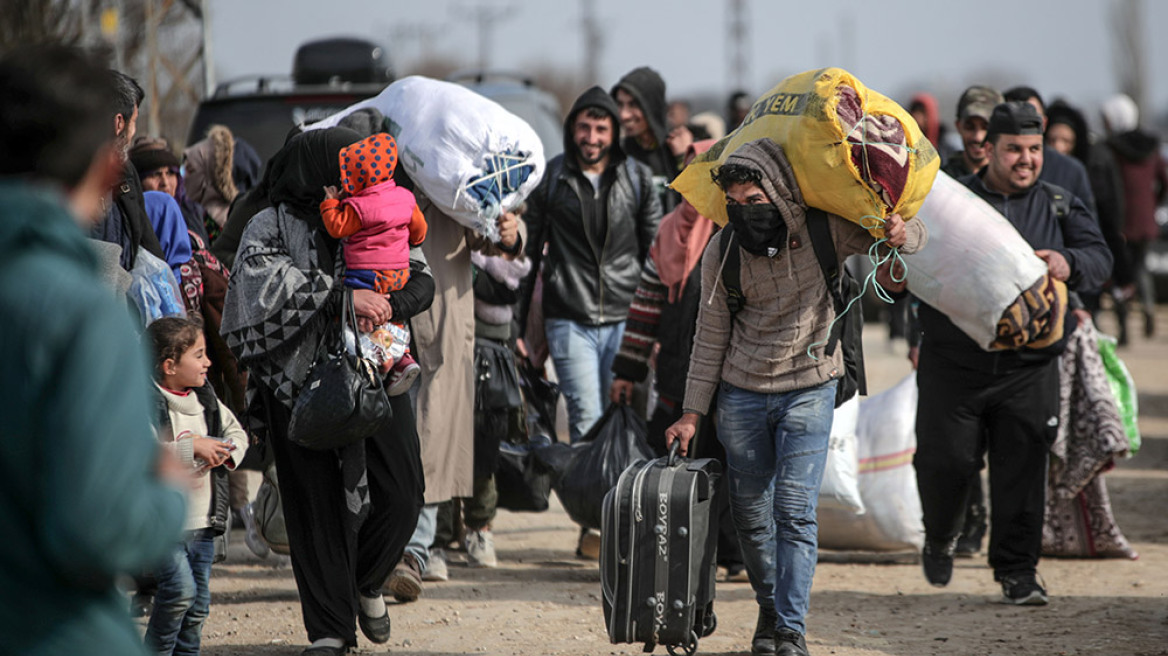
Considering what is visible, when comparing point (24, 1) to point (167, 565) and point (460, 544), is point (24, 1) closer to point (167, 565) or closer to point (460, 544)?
point (460, 544)

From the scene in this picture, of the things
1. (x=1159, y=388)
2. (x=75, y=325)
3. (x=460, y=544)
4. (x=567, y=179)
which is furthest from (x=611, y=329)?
(x=1159, y=388)

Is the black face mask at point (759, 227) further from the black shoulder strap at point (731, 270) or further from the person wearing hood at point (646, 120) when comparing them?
the person wearing hood at point (646, 120)

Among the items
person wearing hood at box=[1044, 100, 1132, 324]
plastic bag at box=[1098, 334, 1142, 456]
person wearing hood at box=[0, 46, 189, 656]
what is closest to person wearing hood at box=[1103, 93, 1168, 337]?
person wearing hood at box=[1044, 100, 1132, 324]

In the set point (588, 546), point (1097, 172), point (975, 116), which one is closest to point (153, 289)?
point (588, 546)

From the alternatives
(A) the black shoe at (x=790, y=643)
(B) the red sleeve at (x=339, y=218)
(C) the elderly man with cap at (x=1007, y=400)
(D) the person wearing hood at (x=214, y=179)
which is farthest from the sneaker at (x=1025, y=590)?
(D) the person wearing hood at (x=214, y=179)

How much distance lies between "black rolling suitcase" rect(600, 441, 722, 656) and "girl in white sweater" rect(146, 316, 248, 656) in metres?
1.19

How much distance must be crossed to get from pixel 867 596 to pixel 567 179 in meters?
2.41

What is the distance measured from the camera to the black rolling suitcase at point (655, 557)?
4328mm

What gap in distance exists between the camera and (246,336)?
15.1 feet

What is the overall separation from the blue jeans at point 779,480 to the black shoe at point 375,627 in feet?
4.17

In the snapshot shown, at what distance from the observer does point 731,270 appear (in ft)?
15.5

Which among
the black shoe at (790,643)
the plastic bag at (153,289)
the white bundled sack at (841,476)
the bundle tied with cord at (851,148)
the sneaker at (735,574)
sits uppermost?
the bundle tied with cord at (851,148)

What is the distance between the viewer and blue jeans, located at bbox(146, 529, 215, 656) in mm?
4199

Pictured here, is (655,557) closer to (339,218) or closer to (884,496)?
(339,218)
